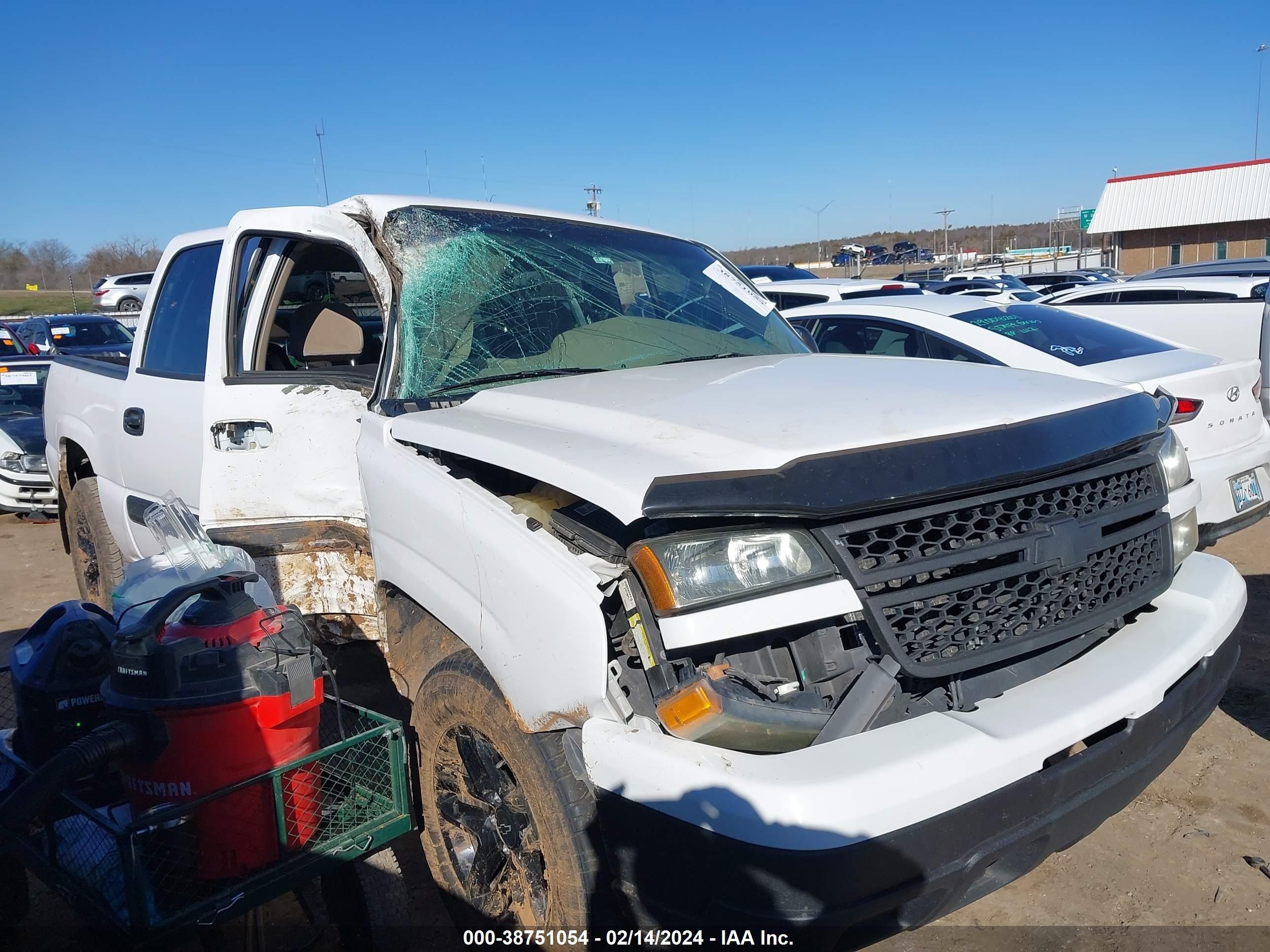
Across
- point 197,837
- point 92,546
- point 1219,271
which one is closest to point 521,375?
point 197,837

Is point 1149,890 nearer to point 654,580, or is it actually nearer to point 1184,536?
point 1184,536

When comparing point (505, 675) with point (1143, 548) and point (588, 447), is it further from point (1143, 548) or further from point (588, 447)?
point (1143, 548)

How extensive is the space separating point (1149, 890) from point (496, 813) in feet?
6.68

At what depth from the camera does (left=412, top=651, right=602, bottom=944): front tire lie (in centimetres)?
212

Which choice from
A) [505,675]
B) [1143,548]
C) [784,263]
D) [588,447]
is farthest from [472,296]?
[784,263]

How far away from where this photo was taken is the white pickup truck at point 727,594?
1.88 m

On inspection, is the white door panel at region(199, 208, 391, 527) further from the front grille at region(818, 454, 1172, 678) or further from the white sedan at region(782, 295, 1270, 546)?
the white sedan at region(782, 295, 1270, 546)

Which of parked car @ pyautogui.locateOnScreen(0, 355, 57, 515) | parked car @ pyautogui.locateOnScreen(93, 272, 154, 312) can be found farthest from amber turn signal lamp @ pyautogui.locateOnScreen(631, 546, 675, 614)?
parked car @ pyautogui.locateOnScreen(93, 272, 154, 312)

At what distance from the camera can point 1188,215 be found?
37000mm

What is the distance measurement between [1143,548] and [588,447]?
149cm

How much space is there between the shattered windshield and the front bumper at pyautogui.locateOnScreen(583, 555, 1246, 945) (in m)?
1.57

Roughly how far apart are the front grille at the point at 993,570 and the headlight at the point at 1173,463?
2.05ft

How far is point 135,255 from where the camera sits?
180 ft

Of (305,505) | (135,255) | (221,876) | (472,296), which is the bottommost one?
(221,876)
